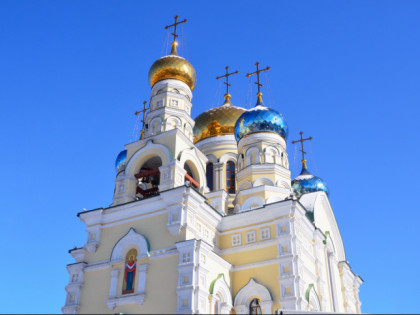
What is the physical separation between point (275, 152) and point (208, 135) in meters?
3.69

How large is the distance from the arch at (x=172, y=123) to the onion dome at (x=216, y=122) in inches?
146

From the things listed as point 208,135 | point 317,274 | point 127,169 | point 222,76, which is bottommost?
point 317,274

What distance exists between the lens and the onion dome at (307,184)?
18219 millimetres

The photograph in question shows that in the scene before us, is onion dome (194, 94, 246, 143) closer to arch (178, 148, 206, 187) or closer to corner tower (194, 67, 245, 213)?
corner tower (194, 67, 245, 213)

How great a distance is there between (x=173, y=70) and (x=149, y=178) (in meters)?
3.73

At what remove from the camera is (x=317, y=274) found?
1360 cm

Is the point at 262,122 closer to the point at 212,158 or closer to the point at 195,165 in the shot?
the point at 212,158

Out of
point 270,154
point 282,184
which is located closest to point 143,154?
point 270,154

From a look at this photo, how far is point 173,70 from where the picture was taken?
15891 millimetres

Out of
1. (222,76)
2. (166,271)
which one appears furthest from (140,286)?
(222,76)

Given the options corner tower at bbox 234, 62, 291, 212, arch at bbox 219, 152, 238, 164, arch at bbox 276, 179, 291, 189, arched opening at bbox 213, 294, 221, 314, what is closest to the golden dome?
corner tower at bbox 234, 62, 291, 212

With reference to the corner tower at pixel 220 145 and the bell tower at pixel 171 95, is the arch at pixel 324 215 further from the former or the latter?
the bell tower at pixel 171 95

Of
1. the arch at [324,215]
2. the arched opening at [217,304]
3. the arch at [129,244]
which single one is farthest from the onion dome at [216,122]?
the arched opening at [217,304]

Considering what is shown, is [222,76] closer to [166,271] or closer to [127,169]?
[127,169]
